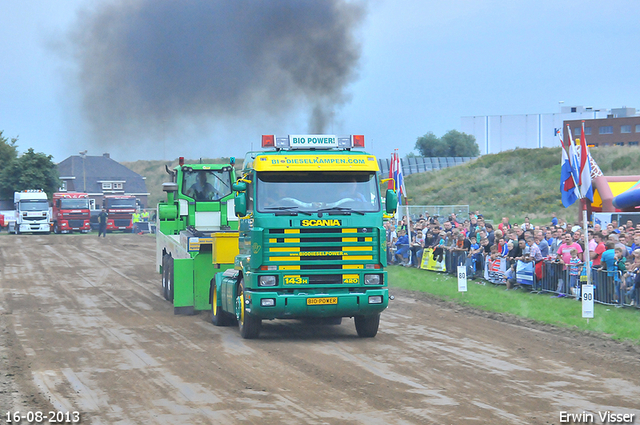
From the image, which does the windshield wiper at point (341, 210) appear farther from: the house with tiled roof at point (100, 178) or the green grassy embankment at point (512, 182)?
the house with tiled roof at point (100, 178)

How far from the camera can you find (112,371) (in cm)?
1028

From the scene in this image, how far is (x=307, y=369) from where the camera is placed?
10.4 m

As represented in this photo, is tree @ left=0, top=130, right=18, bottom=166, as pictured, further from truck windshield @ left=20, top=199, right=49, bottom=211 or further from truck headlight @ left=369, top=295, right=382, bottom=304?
truck headlight @ left=369, top=295, right=382, bottom=304

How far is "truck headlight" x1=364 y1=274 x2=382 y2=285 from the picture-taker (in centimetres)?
1230

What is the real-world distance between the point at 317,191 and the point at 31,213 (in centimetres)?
4363

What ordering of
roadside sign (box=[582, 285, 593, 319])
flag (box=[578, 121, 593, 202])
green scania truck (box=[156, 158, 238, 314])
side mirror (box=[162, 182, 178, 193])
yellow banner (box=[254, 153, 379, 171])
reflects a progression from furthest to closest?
side mirror (box=[162, 182, 178, 193]), green scania truck (box=[156, 158, 238, 314]), flag (box=[578, 121, 593, 202]), roadside sign (box=[582, 285, 593, 319]), yellow banner (box=[254, 153, 379, 171])

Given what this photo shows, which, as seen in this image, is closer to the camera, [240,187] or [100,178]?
[240,187]

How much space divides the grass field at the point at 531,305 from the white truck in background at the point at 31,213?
35.4 metres

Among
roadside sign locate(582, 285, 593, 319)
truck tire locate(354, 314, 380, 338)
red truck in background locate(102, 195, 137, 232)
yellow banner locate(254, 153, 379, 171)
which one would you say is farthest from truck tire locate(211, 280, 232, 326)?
red truck in background locate(102, 195, 137, 232)

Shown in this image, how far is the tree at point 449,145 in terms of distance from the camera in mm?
103625

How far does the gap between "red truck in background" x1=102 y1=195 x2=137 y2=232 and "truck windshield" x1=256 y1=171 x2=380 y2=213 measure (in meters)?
44.8

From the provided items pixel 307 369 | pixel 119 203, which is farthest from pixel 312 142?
pixel 119 203

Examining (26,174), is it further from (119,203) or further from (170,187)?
(170,187)

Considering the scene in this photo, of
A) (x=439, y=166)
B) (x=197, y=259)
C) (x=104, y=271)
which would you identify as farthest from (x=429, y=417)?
(x=439, y=166)
